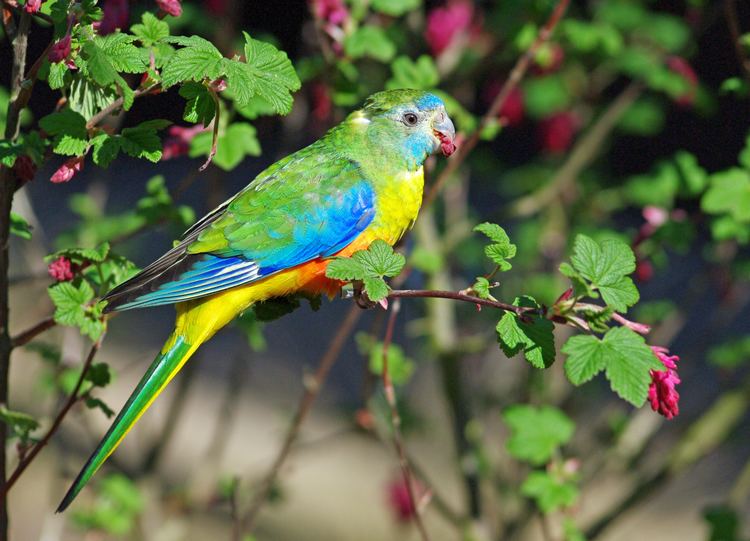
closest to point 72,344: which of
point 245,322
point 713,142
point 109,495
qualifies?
point 109,495

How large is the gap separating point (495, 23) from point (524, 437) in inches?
52.4

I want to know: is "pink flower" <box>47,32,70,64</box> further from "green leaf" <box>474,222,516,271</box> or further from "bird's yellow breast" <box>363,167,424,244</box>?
"bird's yellow breast" <box>363,167,424,244</box>

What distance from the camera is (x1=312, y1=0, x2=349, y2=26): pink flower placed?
2.00 meters

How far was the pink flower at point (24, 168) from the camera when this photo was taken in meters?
1.28

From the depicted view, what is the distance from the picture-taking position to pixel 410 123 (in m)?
1.87

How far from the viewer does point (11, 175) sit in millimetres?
1313

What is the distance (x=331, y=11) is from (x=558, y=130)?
1.44m

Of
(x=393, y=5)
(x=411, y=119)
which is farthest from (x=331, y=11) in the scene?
(x=411, y=119)

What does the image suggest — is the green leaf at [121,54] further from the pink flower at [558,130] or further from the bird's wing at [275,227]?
the pink flower at [558,130]

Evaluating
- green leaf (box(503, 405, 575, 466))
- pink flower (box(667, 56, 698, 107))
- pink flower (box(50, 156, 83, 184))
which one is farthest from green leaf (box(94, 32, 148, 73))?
pink flower (box(667, 56, 698, 107))

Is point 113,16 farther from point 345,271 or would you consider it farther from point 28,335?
point 345,271

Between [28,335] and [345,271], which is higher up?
[345,271]

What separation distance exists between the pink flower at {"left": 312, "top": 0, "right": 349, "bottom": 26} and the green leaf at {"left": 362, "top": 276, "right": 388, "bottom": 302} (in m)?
0.95

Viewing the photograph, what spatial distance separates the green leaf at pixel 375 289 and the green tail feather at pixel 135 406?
0.50 m
